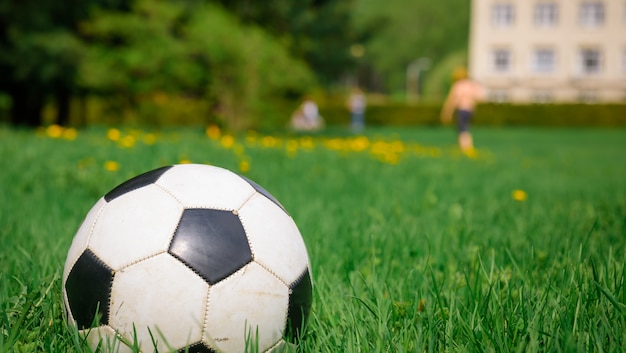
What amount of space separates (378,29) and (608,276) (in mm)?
40187

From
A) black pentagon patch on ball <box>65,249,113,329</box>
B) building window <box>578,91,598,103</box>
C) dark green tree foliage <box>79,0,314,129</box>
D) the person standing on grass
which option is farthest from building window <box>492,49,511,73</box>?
black pentagon patch on ball <box>65,249,113,329</box>

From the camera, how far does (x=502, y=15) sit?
55250mm

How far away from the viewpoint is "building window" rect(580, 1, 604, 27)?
55031 millimetres

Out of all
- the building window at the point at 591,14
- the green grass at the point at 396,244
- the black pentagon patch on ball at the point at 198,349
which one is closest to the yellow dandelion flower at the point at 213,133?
the green grass at the point at 396,244

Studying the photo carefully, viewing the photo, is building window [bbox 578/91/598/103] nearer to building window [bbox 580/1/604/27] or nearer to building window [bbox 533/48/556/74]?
building window [bbox 533/48/556/74]

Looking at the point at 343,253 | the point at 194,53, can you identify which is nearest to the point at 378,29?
the point at 194,53

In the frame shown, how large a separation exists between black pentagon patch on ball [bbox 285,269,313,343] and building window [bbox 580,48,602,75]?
59.5 metres

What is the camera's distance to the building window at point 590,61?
180ft

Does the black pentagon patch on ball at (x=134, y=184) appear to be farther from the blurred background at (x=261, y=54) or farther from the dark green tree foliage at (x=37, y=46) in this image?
the dark green tree foliage at (x=37, y=46)

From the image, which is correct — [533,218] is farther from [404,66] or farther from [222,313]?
[404,66]

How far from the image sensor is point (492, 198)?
5699 mm

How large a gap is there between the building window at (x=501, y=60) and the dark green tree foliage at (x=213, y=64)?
42.3 m

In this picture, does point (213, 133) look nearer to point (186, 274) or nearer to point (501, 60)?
point (186, 274)

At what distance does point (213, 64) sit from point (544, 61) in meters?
47.4
